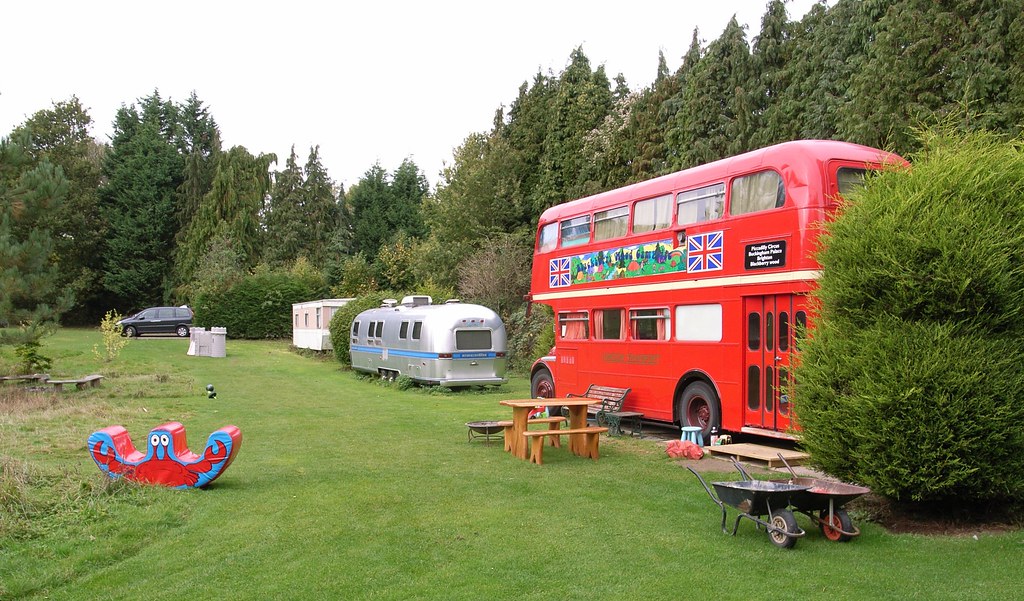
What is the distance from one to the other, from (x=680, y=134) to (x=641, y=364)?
16.7 metres

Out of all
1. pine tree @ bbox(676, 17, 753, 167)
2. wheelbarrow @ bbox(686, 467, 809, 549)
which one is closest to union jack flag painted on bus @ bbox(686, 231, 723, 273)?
wheelbarrow @ bbox(686, 467, 809, 549)

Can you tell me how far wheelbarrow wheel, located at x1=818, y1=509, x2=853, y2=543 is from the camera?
6582 millimetres

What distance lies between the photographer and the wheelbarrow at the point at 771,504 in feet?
21.1

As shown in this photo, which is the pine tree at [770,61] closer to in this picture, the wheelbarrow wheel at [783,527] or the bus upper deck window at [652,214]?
the bus upper deck window at [652,214]

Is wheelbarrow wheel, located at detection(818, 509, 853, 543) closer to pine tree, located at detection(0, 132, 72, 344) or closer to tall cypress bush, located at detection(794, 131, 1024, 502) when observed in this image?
tall cypress bush, located at detection(794, 131, 1024, 502)

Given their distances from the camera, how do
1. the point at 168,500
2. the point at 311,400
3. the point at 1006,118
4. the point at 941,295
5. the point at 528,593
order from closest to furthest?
the point at 528,593 < the point at 941,295 < the point at 168,500 < the point at 1006,118 < the point at 311,400

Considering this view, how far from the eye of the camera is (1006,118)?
692 inches

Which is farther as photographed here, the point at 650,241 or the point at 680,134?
the point at 680,134

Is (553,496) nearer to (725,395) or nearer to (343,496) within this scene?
(343,496)

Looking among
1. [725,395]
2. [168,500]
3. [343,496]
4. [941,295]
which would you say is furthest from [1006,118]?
[168,500]

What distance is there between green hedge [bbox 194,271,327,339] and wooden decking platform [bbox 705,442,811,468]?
122ft

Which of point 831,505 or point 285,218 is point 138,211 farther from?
point 831,505

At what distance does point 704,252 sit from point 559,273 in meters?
4.53

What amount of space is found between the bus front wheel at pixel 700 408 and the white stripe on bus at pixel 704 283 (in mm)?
1560
